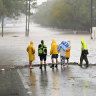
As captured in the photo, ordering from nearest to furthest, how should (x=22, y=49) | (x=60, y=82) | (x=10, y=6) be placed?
1. (x=60, y=82)
2. (x=22, y=49)
3. (x=10, y=6)

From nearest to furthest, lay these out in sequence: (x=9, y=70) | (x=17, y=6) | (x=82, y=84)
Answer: (x=82, y=84), (x=9, y=70), (x=17, y=6)

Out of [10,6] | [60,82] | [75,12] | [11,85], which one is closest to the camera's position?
[11,85]

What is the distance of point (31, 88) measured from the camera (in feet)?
35.9

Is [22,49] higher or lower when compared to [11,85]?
higher

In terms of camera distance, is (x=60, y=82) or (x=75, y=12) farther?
(x=75, y=12)

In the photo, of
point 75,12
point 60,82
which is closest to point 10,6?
point 75,12

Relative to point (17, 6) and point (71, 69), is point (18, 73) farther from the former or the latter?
point (17, 6)

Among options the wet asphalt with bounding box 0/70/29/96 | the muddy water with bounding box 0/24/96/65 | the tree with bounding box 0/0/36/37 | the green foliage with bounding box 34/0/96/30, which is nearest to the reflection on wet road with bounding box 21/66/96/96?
the wet asphalt with bounding box 0/70/29/96

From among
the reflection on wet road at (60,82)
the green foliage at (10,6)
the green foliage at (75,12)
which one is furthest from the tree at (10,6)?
the reflection on wet road at (60,82)

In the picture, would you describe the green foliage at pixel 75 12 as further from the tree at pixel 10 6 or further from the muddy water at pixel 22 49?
the muddy water at pixel 22 49

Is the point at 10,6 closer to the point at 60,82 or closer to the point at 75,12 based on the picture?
the point at 75,12

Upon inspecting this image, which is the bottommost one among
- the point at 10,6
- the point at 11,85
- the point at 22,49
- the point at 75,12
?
the point at 11,85

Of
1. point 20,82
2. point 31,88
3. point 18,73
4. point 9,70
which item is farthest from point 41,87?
point 9,70

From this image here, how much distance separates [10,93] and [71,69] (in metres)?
6.26
